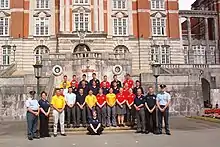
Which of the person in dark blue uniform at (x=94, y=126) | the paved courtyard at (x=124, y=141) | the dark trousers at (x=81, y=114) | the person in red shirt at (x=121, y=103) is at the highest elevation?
the person in red shirt at (x=121, y=103)

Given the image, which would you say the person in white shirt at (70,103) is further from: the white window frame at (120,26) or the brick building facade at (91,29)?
the white window frame at (120,26)

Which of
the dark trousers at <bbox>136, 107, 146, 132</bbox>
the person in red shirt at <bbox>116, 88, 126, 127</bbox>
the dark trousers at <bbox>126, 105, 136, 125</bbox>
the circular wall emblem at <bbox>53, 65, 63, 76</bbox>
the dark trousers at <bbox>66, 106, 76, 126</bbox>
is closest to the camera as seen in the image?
the dark trousers at <bbox>136, 107, 146, 132</bbox>

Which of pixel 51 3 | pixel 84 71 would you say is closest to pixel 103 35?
pixel 51 3

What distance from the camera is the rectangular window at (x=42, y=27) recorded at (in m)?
48.7

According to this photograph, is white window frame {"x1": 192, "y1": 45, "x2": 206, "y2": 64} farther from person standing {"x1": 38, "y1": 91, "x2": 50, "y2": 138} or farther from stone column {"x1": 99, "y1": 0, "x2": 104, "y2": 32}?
person standing {"x1": 38, "y1": 91, "x2": 50, "y2": 138}

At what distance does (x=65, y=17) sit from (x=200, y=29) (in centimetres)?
3045

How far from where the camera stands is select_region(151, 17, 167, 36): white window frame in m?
50.6

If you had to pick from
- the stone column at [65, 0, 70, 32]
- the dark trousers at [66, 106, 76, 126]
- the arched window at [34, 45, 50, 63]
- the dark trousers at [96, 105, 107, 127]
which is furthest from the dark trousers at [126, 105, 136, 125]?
the arched window at [34, 45, 50, 63]

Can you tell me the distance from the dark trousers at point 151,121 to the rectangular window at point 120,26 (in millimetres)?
32583

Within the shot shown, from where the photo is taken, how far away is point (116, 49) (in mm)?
49156

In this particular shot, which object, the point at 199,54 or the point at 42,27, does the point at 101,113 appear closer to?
the point at 42,27

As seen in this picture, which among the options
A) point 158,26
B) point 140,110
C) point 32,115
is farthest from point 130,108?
point 158,26

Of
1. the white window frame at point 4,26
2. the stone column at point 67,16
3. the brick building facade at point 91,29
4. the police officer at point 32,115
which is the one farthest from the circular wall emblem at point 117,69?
the white window frame at point 4,26

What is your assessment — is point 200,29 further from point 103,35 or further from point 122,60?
point 122,60
